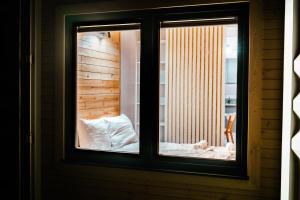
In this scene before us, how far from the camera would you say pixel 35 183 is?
294cm

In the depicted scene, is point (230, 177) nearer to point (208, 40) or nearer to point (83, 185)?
point (83, 185)

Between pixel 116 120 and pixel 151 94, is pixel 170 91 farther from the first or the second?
pixel 151 94

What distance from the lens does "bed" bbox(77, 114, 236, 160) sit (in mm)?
3096

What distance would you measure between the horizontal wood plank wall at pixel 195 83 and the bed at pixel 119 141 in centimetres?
68

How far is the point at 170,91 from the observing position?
4.30m

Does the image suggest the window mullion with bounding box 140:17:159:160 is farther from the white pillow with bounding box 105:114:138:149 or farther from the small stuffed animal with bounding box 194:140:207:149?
the small stuffed animal with bounding box 194:140:207:149

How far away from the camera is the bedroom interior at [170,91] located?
3.18m

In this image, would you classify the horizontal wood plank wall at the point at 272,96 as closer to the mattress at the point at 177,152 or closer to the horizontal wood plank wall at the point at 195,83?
the mattress at the point at 177,152

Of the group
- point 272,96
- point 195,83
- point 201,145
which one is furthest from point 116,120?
point 272,96

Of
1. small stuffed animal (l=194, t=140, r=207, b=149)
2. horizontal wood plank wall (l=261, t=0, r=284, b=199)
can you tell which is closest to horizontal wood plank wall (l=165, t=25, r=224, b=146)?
small stuffed animal (l=194, t=140, r=207, b=149)

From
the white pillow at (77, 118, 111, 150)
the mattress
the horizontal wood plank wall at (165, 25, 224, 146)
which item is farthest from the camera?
the horizontal wood plank wall at (165, 25, 224, 146)

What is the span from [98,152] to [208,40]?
242cm
